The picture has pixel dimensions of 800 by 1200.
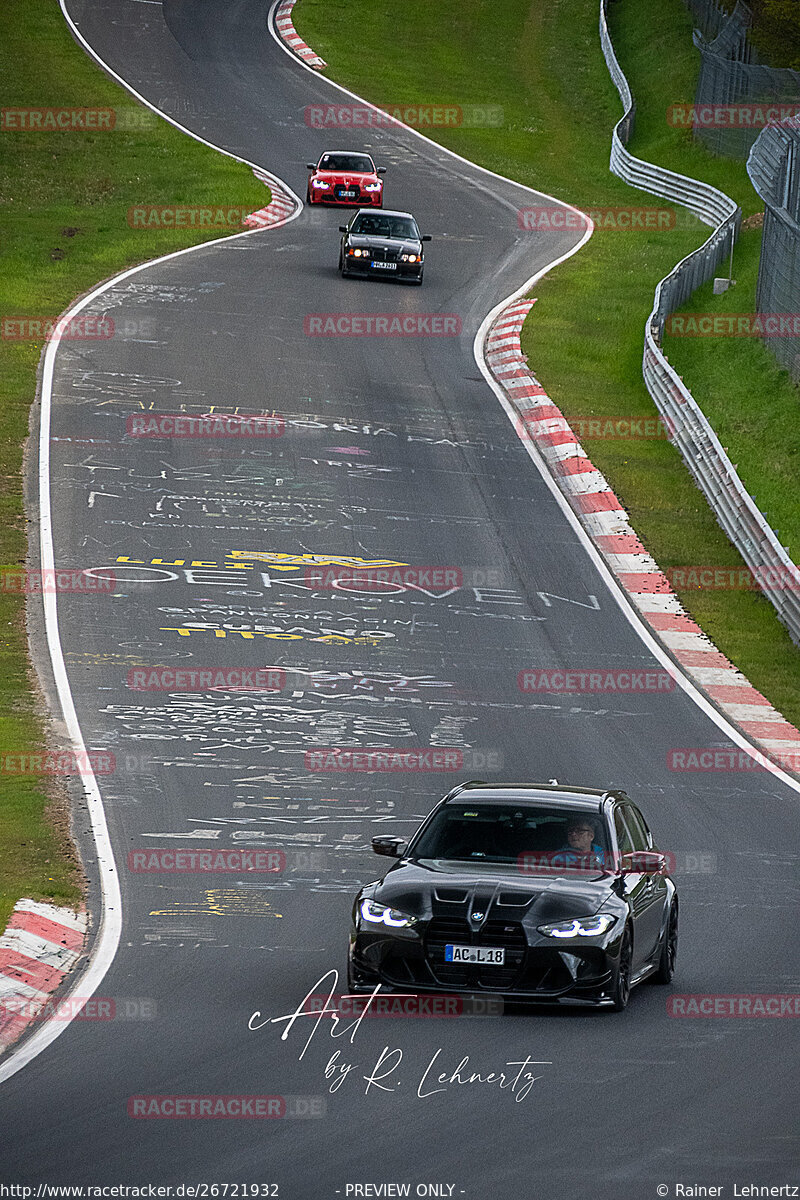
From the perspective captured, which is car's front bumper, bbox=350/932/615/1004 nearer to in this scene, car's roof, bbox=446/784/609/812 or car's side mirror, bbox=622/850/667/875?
car's side mirror, bbox=622/850/667/875

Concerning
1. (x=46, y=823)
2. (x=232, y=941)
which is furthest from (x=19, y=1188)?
(x=46, y=823)

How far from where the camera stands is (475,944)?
33.7 ft

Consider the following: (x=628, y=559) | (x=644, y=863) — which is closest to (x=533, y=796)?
(x=644, y=863)

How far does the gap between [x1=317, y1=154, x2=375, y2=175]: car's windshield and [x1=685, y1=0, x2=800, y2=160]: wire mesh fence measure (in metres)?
13.6

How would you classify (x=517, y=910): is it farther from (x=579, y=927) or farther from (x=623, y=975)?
(x=623, y=975)

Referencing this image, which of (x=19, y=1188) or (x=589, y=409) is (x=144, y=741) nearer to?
(x=19, y=1188)

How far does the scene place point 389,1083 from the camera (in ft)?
28.9

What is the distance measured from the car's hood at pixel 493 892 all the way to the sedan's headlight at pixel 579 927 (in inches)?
1.8

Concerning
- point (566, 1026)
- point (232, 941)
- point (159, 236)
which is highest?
point (566, 1026)

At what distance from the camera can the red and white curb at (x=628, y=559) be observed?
64.5 ft

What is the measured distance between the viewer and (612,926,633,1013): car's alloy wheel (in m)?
10.4

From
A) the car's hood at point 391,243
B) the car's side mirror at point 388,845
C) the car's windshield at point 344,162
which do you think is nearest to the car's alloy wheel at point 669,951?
the car's side mirror at point 388,845

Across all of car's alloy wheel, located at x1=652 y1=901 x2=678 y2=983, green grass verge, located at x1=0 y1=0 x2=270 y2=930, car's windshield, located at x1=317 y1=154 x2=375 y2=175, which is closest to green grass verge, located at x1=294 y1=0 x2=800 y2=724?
car's windshield, located at x1=317 y1=154 x2=375 y2=175

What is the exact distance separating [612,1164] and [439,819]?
3.88 metres
